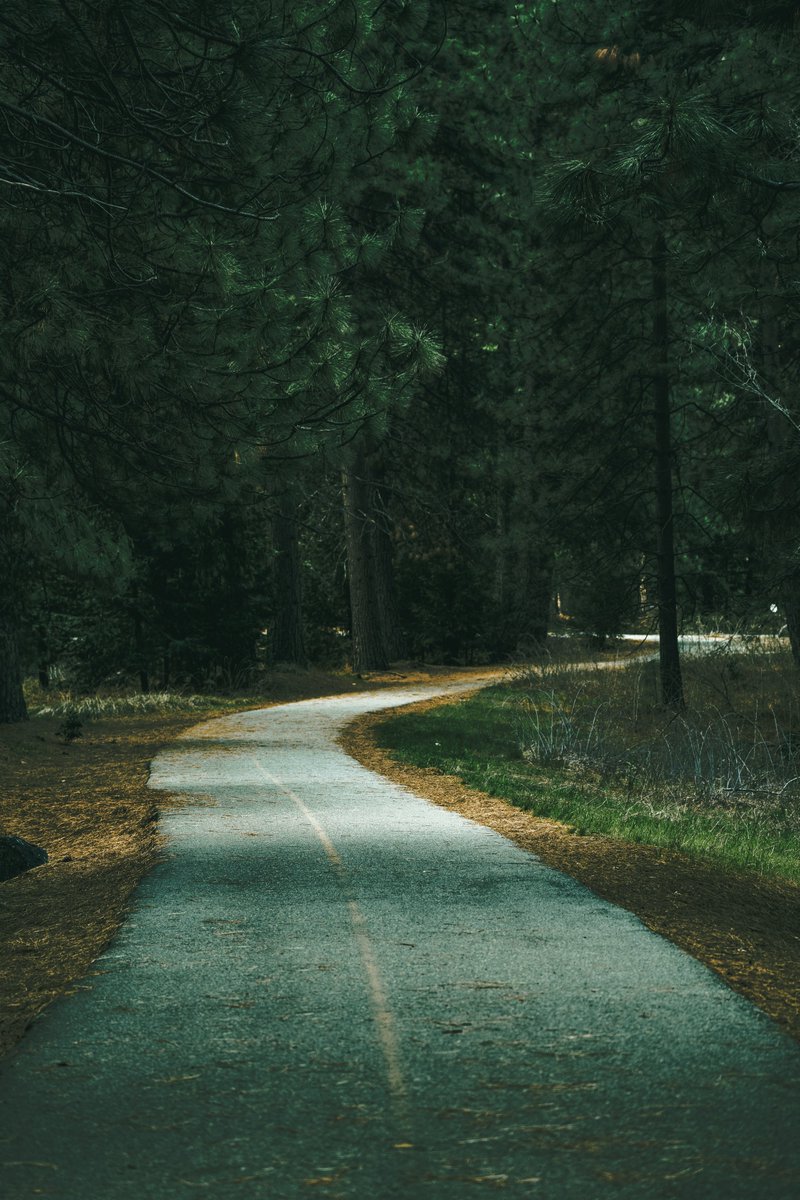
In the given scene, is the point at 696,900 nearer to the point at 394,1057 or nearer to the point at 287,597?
the point at 394,1057

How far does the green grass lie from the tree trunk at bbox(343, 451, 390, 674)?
8.61 meters

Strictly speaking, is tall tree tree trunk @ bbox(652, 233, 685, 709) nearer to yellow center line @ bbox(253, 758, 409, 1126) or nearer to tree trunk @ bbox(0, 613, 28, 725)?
tree trunk @ bbox(0, 613, 28, 725)

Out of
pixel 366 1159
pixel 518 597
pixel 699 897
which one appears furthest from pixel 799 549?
pixel 518 597

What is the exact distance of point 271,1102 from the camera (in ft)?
13.5

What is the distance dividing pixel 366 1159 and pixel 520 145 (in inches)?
1246

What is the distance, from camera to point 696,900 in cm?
735

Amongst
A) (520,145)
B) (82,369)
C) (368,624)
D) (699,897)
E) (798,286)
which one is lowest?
(699,897)

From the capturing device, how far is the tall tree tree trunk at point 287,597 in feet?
91.0

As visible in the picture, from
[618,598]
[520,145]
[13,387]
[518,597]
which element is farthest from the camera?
[518,597]

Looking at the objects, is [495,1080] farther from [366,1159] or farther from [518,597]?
[518,597]

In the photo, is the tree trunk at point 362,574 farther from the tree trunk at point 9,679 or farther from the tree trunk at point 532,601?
the tree trunk at point 9,679

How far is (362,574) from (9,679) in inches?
487

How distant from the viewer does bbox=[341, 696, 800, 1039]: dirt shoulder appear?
5727mm

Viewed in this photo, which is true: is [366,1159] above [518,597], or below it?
below
